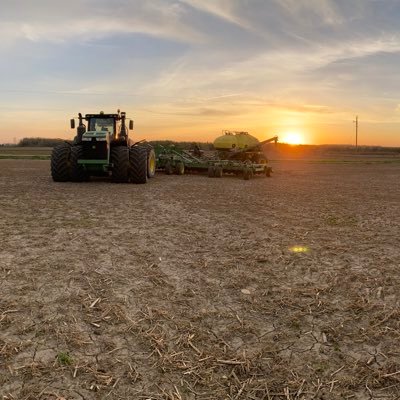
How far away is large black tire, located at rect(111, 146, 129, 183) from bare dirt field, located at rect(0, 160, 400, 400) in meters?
7.99

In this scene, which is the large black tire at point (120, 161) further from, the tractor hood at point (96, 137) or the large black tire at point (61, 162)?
the large black tire at point (61, 162)

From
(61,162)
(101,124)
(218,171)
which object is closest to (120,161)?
(61,162)

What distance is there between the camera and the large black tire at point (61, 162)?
1680cm

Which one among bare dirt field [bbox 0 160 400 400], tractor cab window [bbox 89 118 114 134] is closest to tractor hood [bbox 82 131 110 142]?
tractor cab window [bbox 89 118 114 134]

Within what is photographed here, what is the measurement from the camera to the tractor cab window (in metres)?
18.5

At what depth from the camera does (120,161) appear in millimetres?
16969

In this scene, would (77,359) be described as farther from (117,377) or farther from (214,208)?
(214,208)

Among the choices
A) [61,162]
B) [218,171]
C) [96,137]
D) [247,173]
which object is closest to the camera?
[96,137]

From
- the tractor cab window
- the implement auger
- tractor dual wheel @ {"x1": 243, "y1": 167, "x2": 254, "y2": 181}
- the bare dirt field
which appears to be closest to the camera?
the bare dirt field

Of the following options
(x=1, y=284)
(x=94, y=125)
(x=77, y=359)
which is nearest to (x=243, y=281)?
(x=77, y=359)

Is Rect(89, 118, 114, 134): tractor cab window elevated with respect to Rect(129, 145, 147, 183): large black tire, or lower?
elevated

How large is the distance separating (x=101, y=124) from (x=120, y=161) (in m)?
2.64

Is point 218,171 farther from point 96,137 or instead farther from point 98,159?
point 96,137

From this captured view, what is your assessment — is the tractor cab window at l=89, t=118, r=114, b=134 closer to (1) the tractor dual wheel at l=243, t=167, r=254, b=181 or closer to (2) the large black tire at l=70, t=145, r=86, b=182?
(2) the large black tire at l=70, t=145, r=86, b=182
